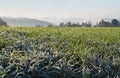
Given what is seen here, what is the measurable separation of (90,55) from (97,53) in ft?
2.40

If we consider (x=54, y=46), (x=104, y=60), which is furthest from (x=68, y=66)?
(x=54, y=46)

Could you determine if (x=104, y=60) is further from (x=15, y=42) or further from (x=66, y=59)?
(x=15, y=42)

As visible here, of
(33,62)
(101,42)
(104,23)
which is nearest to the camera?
→ (33,62)

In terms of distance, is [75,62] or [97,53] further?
[97,53]

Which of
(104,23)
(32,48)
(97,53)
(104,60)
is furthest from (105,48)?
(104,23)

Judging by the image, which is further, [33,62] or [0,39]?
[0,39]

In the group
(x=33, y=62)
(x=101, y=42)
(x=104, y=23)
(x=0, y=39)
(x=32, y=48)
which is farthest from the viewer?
(x=104, y=23)

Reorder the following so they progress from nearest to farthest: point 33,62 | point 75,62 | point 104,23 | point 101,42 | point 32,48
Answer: point 33,62 < point 75,62 < point 32,48 < point 101,42 < point 104,23

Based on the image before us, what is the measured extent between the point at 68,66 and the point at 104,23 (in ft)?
162

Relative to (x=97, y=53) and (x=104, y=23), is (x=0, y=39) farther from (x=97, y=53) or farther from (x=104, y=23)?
(x=104, y=23)

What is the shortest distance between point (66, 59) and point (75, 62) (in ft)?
0.77

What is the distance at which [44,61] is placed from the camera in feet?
24.4

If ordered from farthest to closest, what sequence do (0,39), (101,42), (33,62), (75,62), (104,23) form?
1. (104,23)
2. (101,42)
3. (0,39)
4. (75,62)
5. (33,62)

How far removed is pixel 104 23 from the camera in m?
55.9
